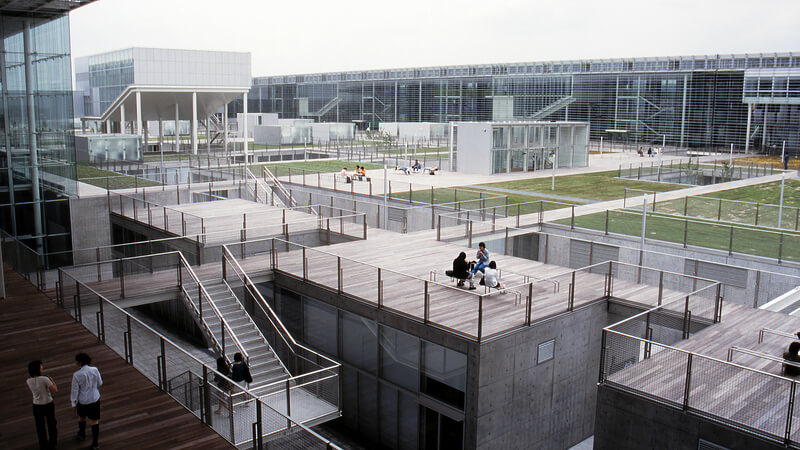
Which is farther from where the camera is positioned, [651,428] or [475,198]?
[475,198]

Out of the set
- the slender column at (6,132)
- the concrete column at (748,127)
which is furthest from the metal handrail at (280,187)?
the concrete column at (748,127)

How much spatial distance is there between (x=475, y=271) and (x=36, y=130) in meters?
14.2

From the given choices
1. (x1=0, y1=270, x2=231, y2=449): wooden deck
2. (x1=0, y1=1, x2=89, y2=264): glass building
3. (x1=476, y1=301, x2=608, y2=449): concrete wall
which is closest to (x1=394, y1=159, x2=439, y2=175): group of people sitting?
(x1=0, y1=1, x2=89, y2=264): glass building

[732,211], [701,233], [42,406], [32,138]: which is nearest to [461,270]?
[42,406]

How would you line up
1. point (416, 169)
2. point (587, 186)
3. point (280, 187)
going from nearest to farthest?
point (280, 187) < point (587, 186) < point (416, 169)

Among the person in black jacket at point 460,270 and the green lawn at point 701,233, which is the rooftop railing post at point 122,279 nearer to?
the person in black jacket at point 460,270

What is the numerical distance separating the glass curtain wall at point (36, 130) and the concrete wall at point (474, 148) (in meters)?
27.5

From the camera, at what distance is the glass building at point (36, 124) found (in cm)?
1955

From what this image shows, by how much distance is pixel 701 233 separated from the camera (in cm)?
2130

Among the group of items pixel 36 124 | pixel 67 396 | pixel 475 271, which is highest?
pixel 36 124

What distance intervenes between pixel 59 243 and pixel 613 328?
55.8 ft

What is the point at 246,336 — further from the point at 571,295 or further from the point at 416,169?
the point at 416,169

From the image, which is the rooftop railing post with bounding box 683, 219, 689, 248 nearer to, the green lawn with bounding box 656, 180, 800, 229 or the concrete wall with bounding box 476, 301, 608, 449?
the green lawn with bounding box 656, 180, 800, 229

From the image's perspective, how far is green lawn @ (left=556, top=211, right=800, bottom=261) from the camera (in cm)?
1983
